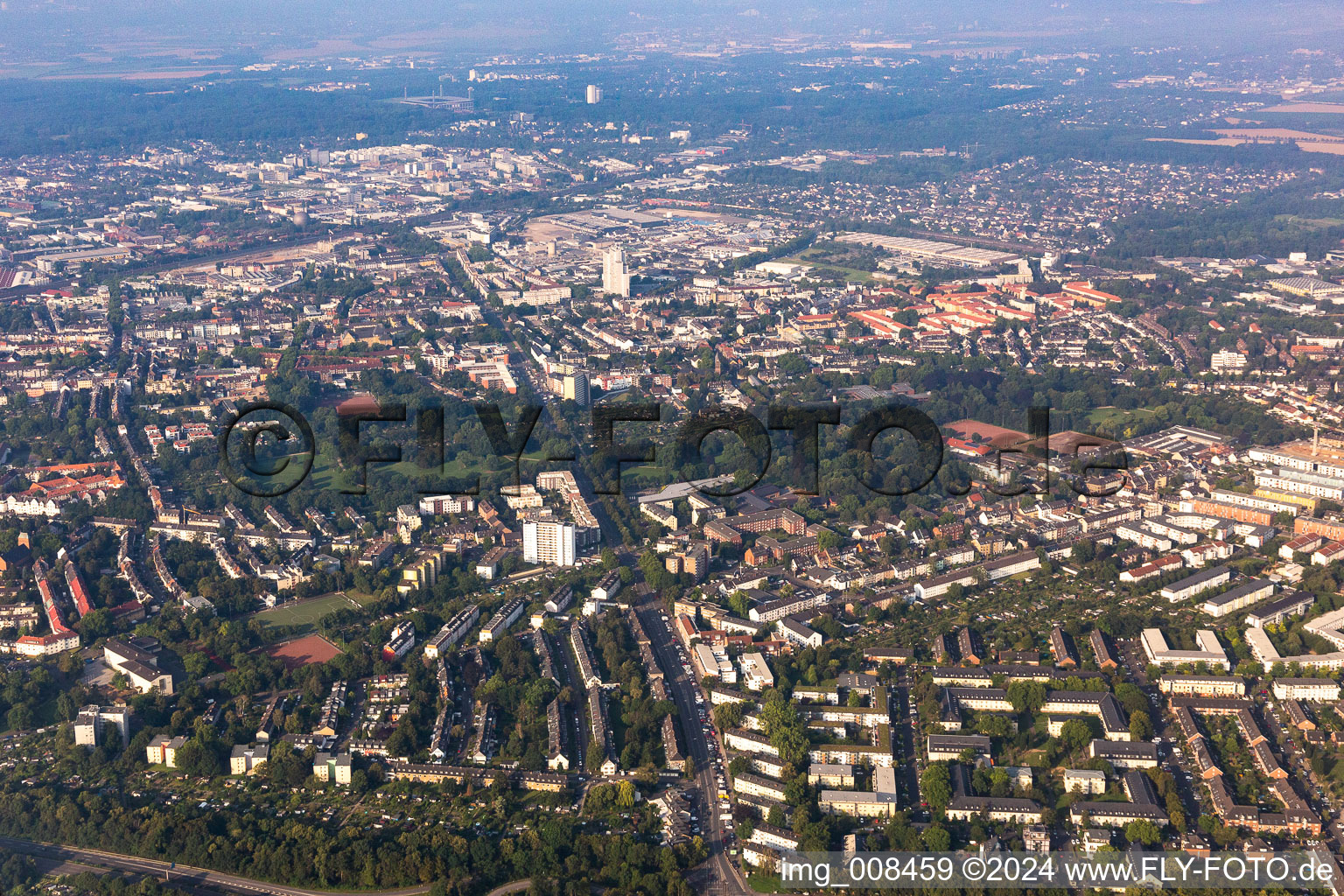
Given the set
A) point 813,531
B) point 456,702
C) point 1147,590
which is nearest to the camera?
point 456,702

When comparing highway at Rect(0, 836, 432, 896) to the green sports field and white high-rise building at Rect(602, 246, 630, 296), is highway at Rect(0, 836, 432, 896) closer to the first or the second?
the green sports field

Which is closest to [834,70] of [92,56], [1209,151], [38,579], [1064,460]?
[1209,151]

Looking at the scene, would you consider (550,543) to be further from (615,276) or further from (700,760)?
(615,276)

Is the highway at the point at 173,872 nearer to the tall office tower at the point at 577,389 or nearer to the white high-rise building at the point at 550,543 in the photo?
the white high-rise building at the point at 550,543

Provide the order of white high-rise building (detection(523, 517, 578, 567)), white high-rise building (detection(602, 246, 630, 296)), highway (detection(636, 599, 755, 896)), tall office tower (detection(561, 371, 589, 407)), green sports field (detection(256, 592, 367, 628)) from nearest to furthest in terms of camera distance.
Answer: highway (detection(636, 599, 755, 896)) < green sports field (detection(256, 592, 367, 628)) < white high-rise building (detection(523, 517, 578, 567)) < tall office tower (detection(561, 371, 589, 407)) < white high-rise building (detection(602, 246, 630, 296))

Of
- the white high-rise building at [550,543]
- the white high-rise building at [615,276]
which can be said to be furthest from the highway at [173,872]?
the white high-rise building at [615,276]

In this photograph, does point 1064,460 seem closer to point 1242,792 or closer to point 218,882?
point 1242,792

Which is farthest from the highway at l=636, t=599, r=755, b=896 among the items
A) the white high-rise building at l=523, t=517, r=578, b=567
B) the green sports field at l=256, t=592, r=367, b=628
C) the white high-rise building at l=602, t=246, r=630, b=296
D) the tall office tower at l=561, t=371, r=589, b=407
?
the white high-rise building at l=602, t=246, r=630, b=296
